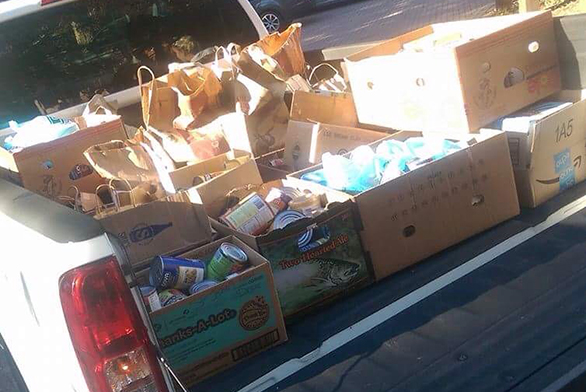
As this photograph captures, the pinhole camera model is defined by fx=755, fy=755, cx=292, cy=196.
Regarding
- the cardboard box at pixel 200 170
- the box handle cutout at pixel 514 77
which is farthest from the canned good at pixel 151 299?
the box handle cutout at pixel 514 77

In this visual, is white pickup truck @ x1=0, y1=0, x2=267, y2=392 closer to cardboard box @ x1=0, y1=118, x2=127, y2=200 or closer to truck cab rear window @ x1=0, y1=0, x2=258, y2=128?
cardboard box @ x1=0, y1=118, x2=127, y2=200

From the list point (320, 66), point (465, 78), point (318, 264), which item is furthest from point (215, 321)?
point (320, 66)

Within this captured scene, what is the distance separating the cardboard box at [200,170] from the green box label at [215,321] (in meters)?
0.86

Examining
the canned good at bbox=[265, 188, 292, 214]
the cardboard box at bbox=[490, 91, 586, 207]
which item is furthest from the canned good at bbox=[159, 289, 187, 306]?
the cardboard box at bbox=[490, 91, 586, 207]

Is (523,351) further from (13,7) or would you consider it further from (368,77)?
(13,7)

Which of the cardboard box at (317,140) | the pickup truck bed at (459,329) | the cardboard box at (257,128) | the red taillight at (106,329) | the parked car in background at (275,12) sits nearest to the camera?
the red taillight at (106,329)

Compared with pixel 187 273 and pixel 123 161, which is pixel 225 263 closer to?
pixel 187 273

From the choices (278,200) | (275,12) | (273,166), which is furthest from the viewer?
(275,12)

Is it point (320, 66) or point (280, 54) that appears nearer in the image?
point (280, 54)

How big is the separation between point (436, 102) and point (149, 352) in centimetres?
211

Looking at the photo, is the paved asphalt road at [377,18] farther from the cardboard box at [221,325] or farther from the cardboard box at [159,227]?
the cardboard box at [221,325]

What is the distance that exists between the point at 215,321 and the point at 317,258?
482 millimetres

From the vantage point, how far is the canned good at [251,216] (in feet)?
9.89

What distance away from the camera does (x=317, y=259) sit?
2883mm
